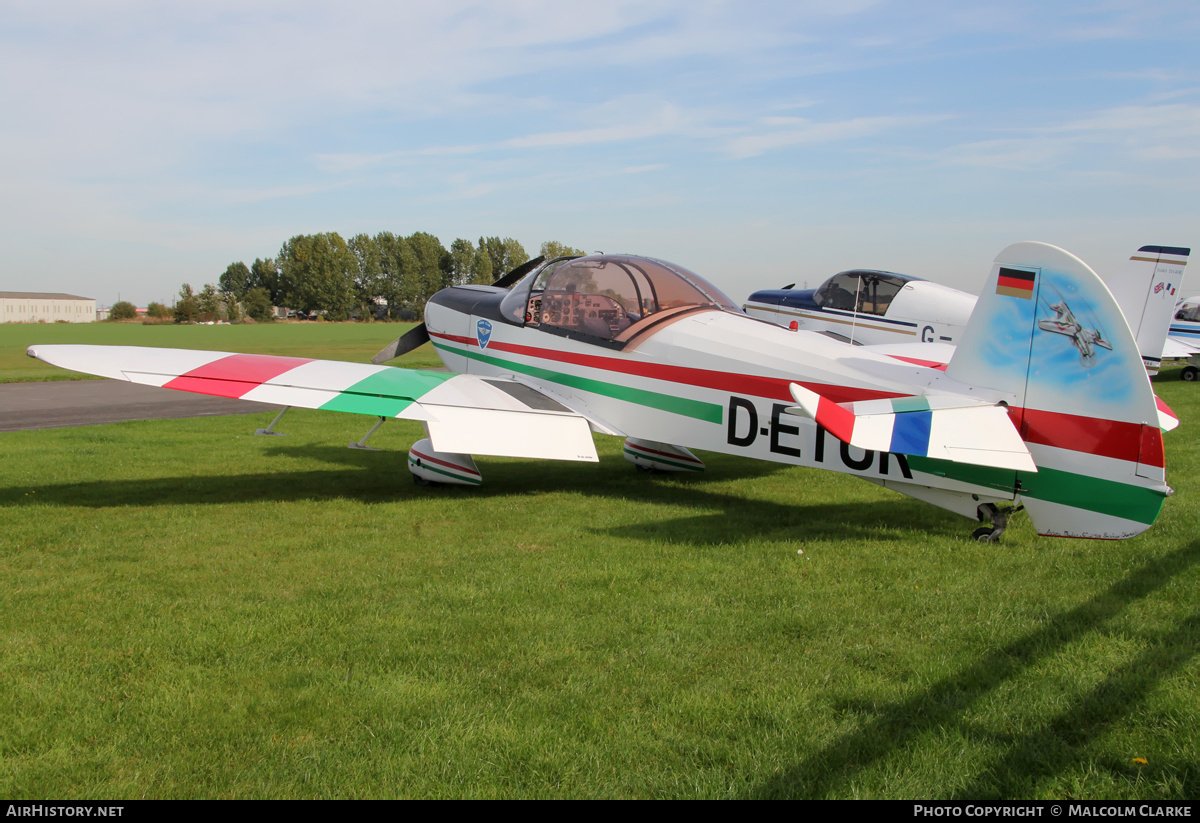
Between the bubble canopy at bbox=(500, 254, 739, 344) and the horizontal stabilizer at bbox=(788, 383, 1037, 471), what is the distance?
2886 mm

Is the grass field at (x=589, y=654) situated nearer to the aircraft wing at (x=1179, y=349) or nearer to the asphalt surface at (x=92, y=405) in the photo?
the asphalt surface at (x=92, y=405)

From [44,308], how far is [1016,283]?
12801 centimetres

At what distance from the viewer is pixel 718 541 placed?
5.81 m

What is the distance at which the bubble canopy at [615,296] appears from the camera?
295 inches

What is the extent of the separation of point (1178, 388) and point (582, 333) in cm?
1701

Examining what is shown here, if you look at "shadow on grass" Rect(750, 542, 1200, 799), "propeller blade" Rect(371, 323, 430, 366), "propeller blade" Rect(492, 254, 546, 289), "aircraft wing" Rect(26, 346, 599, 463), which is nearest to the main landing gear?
"shadow on grass" Rect(750, 542, 1200, 799)

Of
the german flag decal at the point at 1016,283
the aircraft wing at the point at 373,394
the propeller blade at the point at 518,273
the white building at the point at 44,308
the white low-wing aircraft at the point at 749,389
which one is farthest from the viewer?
the white building at the point at 44,308

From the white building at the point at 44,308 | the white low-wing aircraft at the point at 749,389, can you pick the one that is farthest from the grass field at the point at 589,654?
the white building at the point at 44,308

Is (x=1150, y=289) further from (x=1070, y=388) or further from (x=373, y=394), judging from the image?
(x=373, y=394)

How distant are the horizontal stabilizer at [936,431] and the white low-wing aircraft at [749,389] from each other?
1 centimetres

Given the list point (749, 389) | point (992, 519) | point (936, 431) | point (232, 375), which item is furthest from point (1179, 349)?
point (232, 375)

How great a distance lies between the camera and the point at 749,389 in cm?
649

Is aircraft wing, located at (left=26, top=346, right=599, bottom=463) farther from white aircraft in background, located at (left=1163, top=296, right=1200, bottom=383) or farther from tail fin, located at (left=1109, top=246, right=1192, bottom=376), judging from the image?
white aircraft in background, located at (left=1163, top=296, right=1200, bottom=383)

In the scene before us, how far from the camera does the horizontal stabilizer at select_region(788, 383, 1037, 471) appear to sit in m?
4.61
